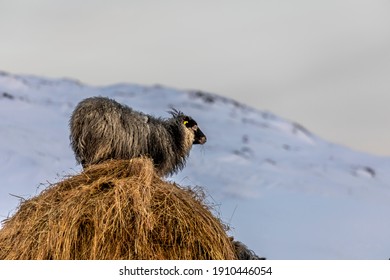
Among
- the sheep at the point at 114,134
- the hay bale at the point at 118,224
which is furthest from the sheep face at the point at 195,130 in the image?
the hay bale at the point at 118,224

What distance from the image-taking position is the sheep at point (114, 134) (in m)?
17.0

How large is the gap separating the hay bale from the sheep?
9.39 ft

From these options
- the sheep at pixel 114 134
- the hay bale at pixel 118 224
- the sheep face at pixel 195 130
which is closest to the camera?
the hay bale at pixel 118 224

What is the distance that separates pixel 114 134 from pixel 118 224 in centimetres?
393

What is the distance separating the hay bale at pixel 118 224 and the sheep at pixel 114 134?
113 inches

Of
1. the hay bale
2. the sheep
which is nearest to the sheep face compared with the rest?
the sheep

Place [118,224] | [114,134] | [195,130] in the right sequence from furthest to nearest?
[195,130]
[114,134]
[118,224]

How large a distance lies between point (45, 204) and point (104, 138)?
3.17 meters

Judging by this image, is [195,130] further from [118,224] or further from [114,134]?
[118,224]

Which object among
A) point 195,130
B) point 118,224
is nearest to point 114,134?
point 195,130

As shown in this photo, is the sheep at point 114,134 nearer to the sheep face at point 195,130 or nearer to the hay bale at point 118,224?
the sheep face at point 195,130

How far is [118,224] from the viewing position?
13.3m
